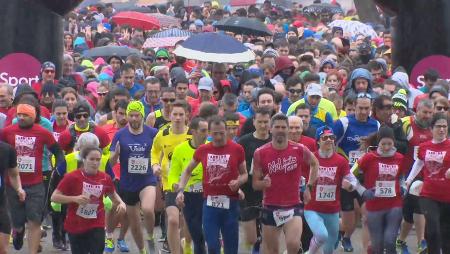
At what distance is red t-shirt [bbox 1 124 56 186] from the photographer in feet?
47.1

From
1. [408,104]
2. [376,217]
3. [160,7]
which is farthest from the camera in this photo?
[160,7]

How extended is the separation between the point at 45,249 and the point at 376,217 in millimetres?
3981

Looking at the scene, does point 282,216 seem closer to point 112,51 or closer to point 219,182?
point 219,182

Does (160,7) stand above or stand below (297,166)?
below

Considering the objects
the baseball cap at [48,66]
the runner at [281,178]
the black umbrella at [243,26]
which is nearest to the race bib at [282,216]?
the runner at [281,178]

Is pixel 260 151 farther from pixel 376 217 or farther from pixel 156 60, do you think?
pixel 156 60

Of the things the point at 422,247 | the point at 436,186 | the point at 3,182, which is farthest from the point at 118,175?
the point at 436,186

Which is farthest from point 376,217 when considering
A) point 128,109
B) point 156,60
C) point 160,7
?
point 160,7

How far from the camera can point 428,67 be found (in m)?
18.9

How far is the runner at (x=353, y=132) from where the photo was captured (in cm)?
1477

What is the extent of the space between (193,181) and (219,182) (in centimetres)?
62

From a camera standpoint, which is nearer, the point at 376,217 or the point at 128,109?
the point at 376,217

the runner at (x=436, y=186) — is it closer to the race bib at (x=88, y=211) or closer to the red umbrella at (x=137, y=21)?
the race bib at (x=88, y=211)

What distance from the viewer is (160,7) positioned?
3881 centimetres
